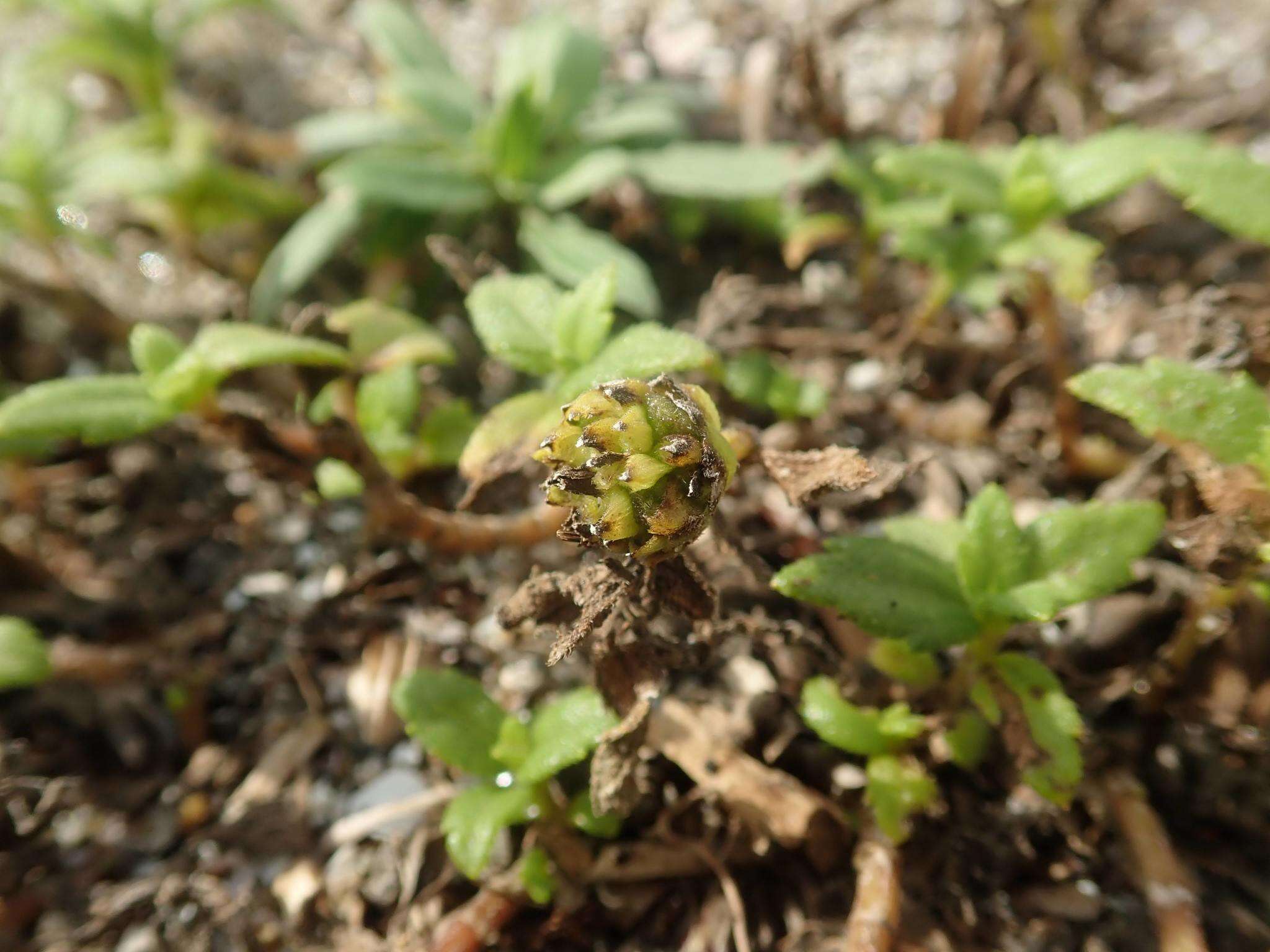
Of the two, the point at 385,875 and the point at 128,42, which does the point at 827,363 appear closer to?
the point at 385,875

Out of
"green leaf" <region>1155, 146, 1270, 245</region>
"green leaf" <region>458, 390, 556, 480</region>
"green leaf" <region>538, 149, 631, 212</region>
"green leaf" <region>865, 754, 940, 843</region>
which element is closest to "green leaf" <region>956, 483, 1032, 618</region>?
"green leaf" <region>865, 754, 940, 843</region>

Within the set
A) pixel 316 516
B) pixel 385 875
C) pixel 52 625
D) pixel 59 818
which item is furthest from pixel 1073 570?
pixel 52 625

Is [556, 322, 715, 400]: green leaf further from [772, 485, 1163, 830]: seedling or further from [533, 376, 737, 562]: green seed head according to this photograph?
[772, 485, 1163, 830]: seedling

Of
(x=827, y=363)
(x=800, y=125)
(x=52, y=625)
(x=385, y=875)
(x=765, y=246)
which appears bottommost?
(x=385, y=875)

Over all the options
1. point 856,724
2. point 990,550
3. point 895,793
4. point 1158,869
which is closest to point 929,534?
point 990,550

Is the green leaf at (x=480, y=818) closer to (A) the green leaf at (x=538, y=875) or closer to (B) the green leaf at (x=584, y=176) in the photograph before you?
(A) the green leaf at (x=538, y=875)

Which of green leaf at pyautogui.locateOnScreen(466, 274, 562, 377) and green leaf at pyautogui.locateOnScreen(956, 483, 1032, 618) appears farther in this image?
green leaf at pyautogui.locateOnScreen(466, 274, 562, 377)
